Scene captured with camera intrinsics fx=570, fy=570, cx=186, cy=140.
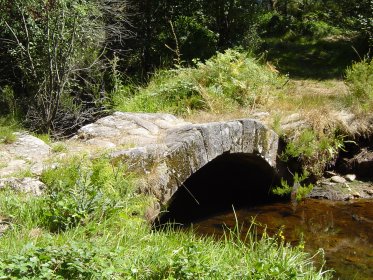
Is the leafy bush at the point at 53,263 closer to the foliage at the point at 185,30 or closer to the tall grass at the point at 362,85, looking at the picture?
the tall grass at the point at 362,85

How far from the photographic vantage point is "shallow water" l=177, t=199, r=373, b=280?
6.52 m

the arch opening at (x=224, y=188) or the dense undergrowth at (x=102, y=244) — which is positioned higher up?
the dense undergrowth at (x=102, y=244)

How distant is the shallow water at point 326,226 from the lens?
6520 mm

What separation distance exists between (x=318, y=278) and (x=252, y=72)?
5883mm

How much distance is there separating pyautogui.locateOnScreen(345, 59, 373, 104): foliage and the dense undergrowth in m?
5.11

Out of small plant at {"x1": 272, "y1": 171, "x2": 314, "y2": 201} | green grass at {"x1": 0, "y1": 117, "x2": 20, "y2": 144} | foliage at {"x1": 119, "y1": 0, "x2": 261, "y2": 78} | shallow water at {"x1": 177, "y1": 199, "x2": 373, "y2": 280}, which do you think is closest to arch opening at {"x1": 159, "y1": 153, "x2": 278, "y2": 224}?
small plant at {"x1": 272, "y1": 171, "x2": 314, "y2": 201}

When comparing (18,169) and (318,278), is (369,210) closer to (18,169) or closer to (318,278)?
(318,278)

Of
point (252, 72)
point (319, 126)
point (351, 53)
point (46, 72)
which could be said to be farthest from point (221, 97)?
point (351, 53)

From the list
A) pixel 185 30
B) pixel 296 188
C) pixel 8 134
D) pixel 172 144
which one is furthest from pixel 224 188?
pixel 185 30

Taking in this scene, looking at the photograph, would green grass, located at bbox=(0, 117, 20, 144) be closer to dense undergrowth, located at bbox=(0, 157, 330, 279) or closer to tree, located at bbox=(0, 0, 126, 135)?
tree, located at bbox=(0, 0, 126, 135)

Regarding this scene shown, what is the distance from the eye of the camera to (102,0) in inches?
412

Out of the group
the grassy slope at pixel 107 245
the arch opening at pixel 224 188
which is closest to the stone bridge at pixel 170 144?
the arch opening at pixel 224 188

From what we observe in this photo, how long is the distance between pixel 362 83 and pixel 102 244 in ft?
21.6

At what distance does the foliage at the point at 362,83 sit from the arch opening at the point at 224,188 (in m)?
2.14
